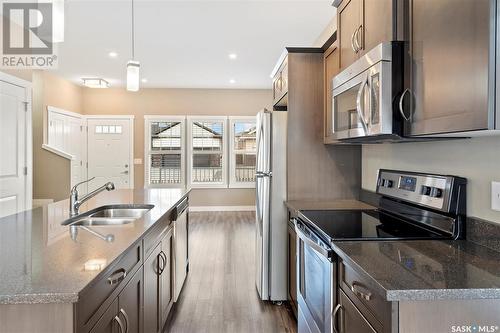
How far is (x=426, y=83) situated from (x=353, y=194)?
1.60 m

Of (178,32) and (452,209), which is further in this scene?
(178,32)

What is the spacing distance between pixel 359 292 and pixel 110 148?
7.31 metres

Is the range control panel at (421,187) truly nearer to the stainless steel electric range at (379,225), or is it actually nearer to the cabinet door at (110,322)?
the stainless steel electric range at (379,225)

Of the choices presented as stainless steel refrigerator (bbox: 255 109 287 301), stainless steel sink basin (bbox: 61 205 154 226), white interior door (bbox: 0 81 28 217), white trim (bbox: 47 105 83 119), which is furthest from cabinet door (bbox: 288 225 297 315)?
white trim (bbox: 47 105 83 119)

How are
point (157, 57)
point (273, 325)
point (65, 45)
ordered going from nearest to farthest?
point (273, 325) < point (65, 45) < point (157, 57)

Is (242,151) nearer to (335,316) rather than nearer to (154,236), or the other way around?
(154,236)

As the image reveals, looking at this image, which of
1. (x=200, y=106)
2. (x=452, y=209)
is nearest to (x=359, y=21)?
(x=452, y=209)

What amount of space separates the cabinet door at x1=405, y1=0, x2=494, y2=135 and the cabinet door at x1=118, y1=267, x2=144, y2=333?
140 cm

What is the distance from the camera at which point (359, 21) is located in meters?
1.81

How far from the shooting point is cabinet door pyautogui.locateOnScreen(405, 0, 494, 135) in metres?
0.99

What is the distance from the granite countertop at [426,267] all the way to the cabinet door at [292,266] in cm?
107

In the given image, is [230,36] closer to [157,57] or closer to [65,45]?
[157,57]

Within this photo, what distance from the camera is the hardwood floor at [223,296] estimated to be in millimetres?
2498

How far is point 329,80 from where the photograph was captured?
8.23ft
